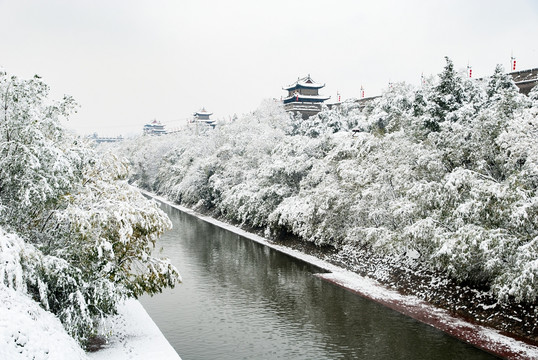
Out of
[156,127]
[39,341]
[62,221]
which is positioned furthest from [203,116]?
[39,341]

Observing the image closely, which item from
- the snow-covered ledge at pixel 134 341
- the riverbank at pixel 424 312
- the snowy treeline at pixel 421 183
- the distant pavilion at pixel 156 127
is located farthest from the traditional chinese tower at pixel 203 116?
the snow-covered ledge at pixel 134 341

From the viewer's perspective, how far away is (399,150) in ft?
72.6

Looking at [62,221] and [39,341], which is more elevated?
[62,221]

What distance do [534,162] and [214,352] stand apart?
463 inches

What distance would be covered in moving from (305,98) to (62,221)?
54.2m

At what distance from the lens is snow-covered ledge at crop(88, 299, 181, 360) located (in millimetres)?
11500

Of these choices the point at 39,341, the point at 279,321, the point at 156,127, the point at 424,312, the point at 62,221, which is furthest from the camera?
the point at 156,127

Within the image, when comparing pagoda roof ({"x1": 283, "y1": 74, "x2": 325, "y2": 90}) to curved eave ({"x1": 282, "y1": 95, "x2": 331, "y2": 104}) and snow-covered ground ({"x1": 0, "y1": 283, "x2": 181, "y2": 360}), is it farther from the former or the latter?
snow-covered ground ({"x1": 0, "y1": 283, "x2": 181, "y2": 360})

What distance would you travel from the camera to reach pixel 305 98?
6347 centimetres

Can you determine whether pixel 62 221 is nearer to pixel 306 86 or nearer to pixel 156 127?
pixel 306 86

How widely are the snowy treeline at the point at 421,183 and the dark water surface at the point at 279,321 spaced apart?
9.12 ft

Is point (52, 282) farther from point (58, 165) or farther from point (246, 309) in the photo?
point (246, 309)

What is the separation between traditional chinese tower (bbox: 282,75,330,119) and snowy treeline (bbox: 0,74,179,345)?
50.8 metres

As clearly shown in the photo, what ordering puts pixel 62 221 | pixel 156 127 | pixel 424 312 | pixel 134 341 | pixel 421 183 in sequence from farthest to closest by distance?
pixel 156 127
pixel 421 183
pixel 424 312
pixel 134 341
pixel 62 221
